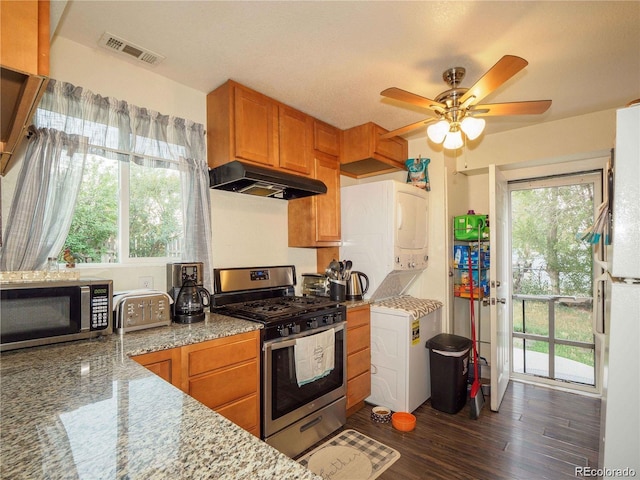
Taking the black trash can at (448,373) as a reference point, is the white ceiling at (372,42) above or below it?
above

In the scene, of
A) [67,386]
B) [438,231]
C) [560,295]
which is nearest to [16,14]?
[67,386]

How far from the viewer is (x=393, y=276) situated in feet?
9.81

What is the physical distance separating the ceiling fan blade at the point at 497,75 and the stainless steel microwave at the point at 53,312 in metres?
2.15

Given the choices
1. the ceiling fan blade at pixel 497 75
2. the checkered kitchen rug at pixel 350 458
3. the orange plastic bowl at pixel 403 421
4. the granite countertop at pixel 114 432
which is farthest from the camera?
the orange plastic bowl at pixel 403 421

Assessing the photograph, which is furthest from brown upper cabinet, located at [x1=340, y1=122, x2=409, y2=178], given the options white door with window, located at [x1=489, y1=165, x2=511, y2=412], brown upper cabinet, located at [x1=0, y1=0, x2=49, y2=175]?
brown upper cabinet, located at [x1=0, y1=0, x2=49, y2=175]

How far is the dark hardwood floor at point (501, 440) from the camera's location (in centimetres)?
196

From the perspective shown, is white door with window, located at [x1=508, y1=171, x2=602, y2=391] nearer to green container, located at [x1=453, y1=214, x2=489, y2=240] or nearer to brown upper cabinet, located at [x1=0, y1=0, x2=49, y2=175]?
green container, located at [x1=453, y1=214, x2=489, y2=240]

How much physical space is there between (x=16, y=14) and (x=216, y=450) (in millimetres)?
1197

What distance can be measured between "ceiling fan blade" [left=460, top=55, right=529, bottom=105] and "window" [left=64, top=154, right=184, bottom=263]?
196 centimetres

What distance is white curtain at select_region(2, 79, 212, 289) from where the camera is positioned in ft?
5.62

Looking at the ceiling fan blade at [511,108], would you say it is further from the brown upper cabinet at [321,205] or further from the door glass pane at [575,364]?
the door glass pane at [575,364]

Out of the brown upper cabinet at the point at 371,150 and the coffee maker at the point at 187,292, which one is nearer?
the coffee maker at the point at 187,292

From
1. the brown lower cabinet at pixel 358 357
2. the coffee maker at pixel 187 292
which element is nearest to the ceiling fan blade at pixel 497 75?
the brown lower cabinet at pixel 358 357

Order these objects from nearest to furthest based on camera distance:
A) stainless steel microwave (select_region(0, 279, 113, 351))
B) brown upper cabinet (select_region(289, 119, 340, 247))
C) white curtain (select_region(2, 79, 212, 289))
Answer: stainless steel microwave (select_region(0, 279, 113, 351)) → white curtain (select_region(2, 79, 212, 289)) → brown upper cabinet (select_region(289, 119, 340, 247))
